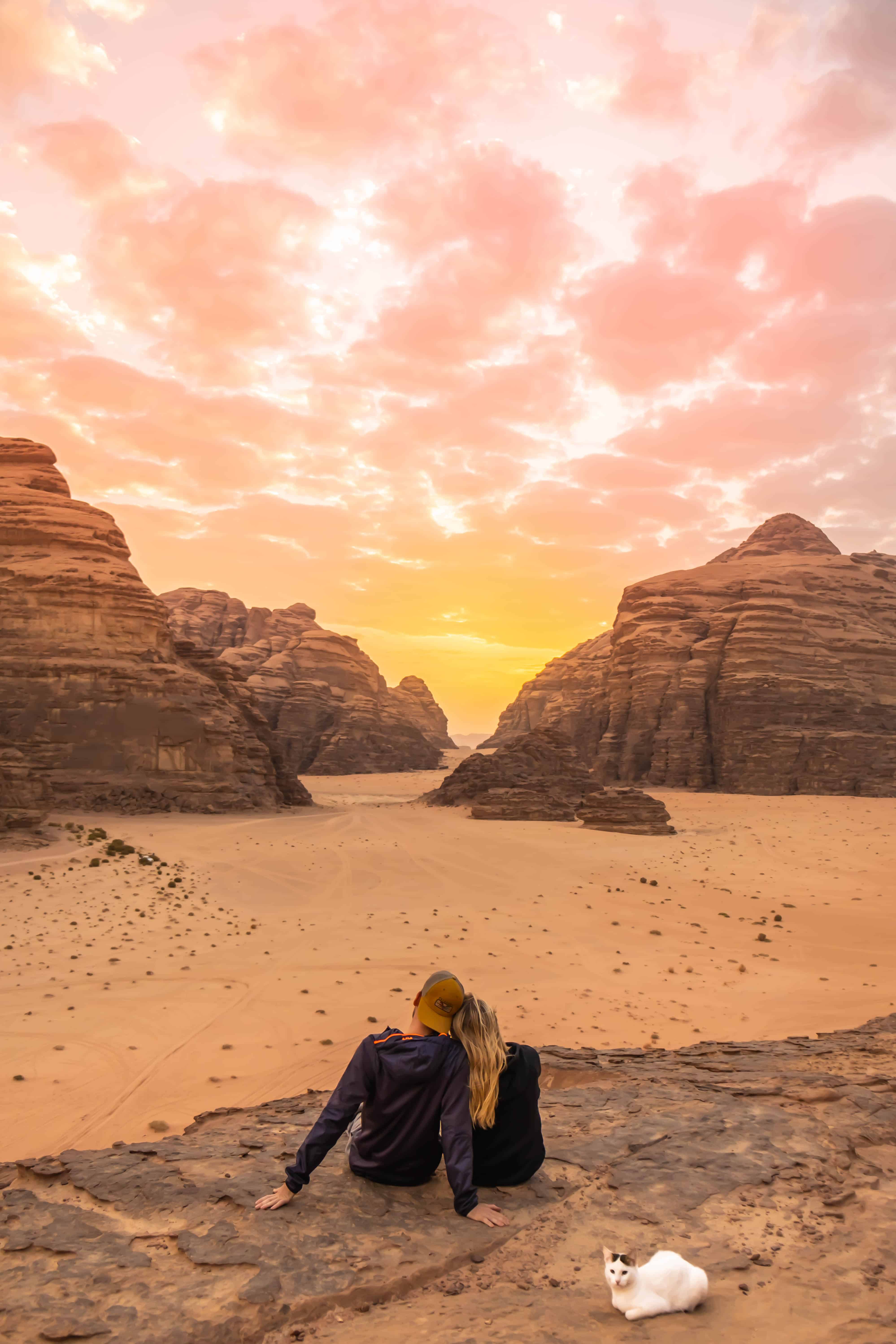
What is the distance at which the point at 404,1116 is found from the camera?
3506 mm

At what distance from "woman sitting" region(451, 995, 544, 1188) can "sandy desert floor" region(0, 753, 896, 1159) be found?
3.40 meters

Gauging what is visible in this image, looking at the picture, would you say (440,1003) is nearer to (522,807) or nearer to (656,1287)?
(656,1287)

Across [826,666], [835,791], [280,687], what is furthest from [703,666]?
[280,687]

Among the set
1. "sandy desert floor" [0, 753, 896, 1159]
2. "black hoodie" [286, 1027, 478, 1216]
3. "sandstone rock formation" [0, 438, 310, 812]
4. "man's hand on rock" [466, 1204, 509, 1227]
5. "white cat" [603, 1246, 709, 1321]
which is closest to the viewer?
"white cat" [603, 1246, 709, 1321]

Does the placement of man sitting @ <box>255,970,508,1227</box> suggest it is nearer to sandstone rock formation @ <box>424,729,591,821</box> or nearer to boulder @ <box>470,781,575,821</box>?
boulder @ <box>470,781,575,821</box>

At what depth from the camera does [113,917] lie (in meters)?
12.0

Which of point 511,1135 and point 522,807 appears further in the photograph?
point 522,807

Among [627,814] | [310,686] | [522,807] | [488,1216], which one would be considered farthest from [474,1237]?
[310,686]

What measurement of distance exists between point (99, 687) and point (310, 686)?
42.7 metres

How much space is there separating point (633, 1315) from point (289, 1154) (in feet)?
7.23

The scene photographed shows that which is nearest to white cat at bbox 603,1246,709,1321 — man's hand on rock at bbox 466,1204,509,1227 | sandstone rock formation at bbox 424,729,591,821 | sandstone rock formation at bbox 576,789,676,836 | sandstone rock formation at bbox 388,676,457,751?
man's hand on rock at bbox 466,1204,509,1227

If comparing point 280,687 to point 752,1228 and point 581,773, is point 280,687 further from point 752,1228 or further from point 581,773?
point 752,1228

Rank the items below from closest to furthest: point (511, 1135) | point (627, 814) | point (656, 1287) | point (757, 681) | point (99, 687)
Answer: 1. point (656, 1287)
2. point (511, 1135)
3. point (627, 814)
4. point (99, 687)
5. point (757, 681)

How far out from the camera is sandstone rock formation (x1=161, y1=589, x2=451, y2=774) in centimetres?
6538
